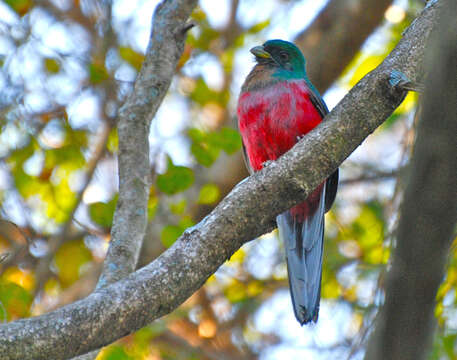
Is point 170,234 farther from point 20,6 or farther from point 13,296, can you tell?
point 20,6

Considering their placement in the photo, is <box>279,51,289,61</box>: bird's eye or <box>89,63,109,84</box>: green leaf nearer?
<box>89,63,109,84</box>: green leaf

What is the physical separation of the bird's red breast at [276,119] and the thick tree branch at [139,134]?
929 mm

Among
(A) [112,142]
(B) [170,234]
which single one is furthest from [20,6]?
(B) [170,234]

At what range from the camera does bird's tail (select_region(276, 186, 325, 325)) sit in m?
3.30

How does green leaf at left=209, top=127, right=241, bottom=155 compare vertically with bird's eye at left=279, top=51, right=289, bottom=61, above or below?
below

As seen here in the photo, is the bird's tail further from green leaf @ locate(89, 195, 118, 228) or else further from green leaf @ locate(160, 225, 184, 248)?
green leaf @ locate(89, 195, 118, 228)

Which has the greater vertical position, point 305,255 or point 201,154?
point 201,154

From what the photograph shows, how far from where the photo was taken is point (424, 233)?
3.75 ft

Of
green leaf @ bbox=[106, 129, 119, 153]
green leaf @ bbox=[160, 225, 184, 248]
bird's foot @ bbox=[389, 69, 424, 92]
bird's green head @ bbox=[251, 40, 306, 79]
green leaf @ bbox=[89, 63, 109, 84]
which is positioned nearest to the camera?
bird's foot @ bbox=[389, 69, 424, 92]

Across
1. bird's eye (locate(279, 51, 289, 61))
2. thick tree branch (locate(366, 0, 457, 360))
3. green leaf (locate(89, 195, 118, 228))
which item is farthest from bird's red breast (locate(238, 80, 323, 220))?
thick tree branch (locate(366, 0, 457, 360))

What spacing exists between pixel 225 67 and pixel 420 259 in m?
5.85

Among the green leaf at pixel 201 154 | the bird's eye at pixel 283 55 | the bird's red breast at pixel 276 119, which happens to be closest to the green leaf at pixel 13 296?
the green leaf at pixel 201 154

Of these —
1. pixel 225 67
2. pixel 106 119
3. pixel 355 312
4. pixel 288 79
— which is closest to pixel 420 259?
pixel 288 79

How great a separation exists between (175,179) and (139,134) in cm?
71
